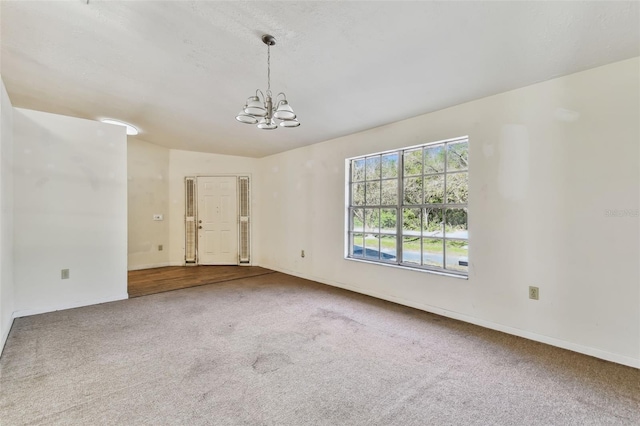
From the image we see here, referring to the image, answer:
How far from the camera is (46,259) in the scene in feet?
11.4

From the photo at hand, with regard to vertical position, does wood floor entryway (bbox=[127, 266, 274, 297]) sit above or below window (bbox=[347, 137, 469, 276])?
below

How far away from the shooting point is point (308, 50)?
2.29 meters

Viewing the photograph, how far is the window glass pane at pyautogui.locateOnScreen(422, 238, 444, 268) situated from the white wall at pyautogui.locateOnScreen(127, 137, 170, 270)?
17.9 feet

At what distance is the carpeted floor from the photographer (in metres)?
1.71

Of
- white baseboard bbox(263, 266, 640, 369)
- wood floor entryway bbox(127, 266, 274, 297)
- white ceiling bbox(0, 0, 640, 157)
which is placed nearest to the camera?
white ceiling bbox(0, 0, 640, 157)

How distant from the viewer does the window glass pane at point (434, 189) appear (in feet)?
11.4

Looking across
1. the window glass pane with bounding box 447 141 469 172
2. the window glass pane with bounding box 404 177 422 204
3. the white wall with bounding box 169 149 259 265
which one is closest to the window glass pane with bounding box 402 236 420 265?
the window glass pane with bounding box 404 177 422 204

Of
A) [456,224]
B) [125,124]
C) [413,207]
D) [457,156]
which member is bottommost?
[456,224]

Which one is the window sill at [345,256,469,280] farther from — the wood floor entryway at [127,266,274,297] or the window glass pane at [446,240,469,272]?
the wood floor entryway at [127,266,274,297]

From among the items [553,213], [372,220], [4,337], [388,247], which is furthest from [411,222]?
[4,337]

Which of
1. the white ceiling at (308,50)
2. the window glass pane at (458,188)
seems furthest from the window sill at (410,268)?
the white ceiling at (308,50)

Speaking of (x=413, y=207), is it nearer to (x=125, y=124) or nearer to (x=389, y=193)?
(x=389, y=193)

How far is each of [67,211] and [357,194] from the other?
388 cm

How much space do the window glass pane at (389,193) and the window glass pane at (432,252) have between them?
27.6 inches
